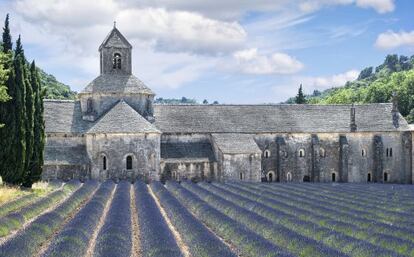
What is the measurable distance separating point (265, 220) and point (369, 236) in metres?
4.67

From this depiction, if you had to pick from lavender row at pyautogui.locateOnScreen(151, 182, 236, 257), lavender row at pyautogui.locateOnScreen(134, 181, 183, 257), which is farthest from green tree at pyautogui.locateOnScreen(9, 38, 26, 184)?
lavender row at pyautogui.locateOnScreen(134, 181, 183, 257)

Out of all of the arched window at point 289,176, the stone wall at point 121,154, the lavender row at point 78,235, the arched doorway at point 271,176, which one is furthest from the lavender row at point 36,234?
the arched window at point 289,176

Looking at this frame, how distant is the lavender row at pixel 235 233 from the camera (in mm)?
15544

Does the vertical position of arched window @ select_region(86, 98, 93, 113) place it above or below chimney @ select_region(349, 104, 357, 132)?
above

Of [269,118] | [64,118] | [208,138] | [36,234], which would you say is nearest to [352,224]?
[36,234]

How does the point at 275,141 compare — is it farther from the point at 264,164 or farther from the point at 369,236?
the point at 369,236

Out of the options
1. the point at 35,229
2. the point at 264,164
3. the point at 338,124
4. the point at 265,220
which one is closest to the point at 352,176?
the point at 338,124

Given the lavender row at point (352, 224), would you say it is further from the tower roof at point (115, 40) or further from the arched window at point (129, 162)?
the tower roof at point (115, 40)

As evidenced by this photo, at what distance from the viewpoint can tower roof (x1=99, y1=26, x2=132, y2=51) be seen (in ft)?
181

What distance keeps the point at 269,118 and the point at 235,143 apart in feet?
22.3

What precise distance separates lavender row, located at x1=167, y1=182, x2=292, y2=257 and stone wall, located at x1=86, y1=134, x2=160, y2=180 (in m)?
19.1

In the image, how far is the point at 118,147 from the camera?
4781 centimetres

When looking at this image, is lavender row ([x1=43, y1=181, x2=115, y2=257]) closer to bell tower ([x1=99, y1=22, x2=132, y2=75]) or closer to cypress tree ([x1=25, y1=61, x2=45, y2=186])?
cypress tree ([x1=25, y1=61, x2=45, y2=186])

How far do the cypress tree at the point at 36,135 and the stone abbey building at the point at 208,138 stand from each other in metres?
7.66
